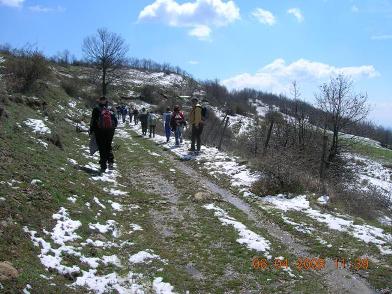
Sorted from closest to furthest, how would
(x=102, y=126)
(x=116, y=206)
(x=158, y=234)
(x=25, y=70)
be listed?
(x=158, y=234) < (x=116, y=206) < (x=102, y=126) < (x=25, y=70)

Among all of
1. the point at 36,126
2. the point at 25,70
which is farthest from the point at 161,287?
the point at 25,70

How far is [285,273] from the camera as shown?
6145 mm

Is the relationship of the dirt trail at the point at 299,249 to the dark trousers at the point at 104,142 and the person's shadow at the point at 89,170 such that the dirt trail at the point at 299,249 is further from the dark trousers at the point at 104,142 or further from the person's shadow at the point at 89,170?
the person's shadow at the point at 89,170

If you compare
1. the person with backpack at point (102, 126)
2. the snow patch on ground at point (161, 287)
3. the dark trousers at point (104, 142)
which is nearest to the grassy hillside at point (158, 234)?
the snow patch on ground at point (161, 287)

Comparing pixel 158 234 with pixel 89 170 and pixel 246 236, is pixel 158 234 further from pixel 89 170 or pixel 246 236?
pixel 89 170

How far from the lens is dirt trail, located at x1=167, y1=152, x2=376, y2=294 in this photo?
5.88 m

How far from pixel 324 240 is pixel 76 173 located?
593 cm

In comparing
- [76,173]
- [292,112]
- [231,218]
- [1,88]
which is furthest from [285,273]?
[292,112]

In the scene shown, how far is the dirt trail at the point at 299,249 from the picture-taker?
5875 mm

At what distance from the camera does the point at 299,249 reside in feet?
23.7

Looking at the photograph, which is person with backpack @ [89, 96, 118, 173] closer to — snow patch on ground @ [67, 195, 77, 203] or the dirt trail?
the dirt trail

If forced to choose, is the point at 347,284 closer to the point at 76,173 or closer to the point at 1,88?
the point at 76,173

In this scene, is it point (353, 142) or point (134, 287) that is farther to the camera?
point (353, 142)

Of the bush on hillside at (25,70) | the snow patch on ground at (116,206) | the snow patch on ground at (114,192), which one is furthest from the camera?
the bush on hillside at (25,70)
